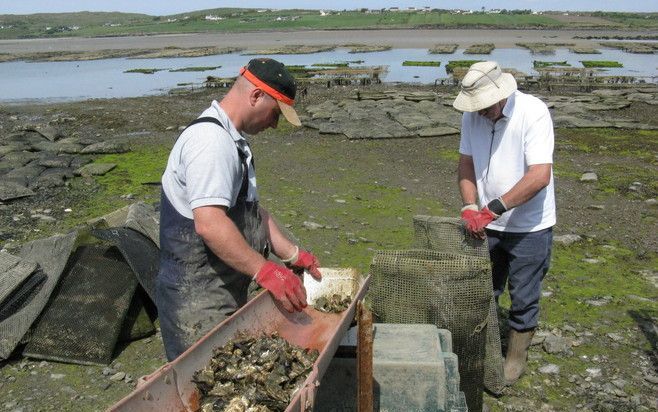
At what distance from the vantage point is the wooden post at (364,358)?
8.32 feet

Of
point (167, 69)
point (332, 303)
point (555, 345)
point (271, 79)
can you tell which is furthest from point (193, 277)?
point (167, 69)

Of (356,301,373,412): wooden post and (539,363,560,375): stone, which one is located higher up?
(356,301,373,412): wooden post

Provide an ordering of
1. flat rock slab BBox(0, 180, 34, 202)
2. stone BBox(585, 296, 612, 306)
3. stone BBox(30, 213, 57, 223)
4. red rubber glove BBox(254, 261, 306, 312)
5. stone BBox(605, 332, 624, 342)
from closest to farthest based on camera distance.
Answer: red rubber glove BBox(254, 261, 306, 312)
stone BBox(605, 332, 624, 342)
stone BBox(585, 296, 612, 306)
stone BBox(30, 213, 57, 223)
flat rock slab BBox(0, 180, 34, 202)

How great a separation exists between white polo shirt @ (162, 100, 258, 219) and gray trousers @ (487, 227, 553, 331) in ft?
6.82

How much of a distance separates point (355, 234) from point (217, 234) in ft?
15.9

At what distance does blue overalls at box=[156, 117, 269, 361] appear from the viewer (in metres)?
2.91

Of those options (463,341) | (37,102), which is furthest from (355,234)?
(37,102)

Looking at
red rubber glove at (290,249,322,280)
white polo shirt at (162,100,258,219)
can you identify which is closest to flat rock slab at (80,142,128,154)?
red rubber glove at (290,249,322,280)

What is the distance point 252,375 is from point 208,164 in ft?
3.15

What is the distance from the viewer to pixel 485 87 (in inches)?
147

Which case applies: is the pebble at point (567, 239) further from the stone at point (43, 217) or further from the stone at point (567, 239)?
the stone at point (43, 217)

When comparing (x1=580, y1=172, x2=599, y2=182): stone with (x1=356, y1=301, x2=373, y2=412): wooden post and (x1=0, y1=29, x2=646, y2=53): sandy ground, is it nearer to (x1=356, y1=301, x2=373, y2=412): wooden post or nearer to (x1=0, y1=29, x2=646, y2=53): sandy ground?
(x1=356, y1=301, x2=373, y2=412): wooden post

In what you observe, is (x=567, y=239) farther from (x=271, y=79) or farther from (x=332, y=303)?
(x=271, y=79)

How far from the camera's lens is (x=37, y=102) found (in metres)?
22.3
